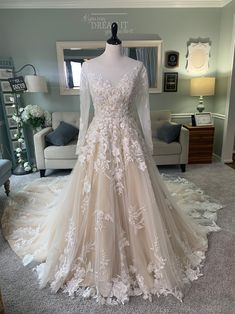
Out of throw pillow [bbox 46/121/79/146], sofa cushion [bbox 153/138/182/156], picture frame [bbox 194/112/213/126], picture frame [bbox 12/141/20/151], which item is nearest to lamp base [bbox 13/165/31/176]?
picture frame [bbox 12/141/20/151]

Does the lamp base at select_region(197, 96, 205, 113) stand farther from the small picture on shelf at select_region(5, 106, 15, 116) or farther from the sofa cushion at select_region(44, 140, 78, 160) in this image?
the small picture on shelf at select_region(5, 106, 15, 116)

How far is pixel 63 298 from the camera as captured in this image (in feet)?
4.65

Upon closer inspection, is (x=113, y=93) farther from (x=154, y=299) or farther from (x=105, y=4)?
(x=105, y=4)

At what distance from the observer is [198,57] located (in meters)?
3.84

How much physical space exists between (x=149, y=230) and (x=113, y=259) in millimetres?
281

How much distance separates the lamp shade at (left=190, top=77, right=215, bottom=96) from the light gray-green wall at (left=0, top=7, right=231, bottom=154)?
11.3 inches

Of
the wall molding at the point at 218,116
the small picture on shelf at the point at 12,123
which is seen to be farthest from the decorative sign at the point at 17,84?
A: the wall molding at the point at 218,116

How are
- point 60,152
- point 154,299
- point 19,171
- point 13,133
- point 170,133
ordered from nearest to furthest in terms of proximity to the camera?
point 154,299
point 60,152
point 170,133
point 19,171
point 13,133

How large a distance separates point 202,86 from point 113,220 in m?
2.94

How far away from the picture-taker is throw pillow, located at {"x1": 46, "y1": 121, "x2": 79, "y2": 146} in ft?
10.9

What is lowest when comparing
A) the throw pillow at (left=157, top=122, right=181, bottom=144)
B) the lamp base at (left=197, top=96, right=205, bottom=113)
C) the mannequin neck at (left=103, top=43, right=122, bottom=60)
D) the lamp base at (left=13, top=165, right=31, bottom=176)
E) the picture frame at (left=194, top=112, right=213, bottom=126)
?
the lamp base at (left=13, top=165, right=31, bottom=176)

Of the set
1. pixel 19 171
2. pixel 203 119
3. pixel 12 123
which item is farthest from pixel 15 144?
pixel 203 119

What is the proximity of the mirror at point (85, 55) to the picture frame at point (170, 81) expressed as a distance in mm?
119

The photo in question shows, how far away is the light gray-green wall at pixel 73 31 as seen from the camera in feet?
11.8
